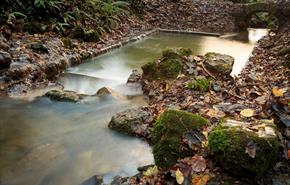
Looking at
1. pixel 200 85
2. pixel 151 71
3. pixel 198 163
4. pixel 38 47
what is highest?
pixel 198 163

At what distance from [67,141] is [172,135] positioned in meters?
2.27

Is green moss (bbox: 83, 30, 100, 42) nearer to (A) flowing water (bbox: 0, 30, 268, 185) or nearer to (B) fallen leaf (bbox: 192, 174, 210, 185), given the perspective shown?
(A) flowing water (bbox: 0, 30, 268, 185)

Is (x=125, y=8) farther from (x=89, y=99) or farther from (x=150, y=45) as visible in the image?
(x=89, y=99)

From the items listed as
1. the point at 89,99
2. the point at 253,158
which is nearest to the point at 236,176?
the point at 253,158

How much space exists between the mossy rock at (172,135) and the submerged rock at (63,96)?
134 inches

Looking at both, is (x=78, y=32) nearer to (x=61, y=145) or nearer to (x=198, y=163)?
(x=61, y=145)

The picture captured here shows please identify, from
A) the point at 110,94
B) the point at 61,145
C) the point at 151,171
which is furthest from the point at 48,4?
the point at 151,171

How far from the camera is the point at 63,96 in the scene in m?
8.59

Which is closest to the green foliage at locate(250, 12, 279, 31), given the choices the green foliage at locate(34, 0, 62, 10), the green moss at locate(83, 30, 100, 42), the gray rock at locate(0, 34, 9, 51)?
the green moss at locate(83, 30, 100, 42)

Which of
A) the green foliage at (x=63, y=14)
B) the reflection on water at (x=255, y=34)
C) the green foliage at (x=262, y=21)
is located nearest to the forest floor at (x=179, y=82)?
the green foliage at (x=63, y=14)

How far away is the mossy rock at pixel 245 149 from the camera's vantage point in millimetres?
4242

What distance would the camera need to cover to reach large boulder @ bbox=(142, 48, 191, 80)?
969 centimetres

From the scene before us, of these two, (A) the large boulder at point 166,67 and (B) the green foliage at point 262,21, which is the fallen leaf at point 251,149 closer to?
(A) the large boulder at point 166,67

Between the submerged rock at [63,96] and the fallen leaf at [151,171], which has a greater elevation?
the fallen leaf at [151,171]
